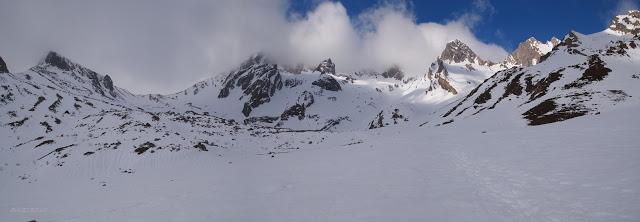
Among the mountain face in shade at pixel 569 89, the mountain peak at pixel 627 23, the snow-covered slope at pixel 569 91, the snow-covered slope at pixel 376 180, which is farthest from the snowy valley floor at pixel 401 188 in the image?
the mountain peak at pixel 627 23

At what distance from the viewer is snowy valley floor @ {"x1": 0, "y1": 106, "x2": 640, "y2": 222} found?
1289cm

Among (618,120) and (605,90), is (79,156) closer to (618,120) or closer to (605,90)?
(618,120)

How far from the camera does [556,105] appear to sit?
1890 inches

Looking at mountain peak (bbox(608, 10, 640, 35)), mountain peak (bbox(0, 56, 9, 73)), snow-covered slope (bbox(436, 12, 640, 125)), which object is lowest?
snow-covered slope (bbox(436, 12, 640, 125))

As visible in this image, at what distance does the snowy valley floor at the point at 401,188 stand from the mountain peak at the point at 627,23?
602 feet

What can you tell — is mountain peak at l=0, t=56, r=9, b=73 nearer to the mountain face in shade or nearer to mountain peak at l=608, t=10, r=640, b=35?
the mountain face in shade

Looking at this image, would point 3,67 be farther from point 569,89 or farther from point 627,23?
point 627,23

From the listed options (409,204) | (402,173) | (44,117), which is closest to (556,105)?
(402,173)

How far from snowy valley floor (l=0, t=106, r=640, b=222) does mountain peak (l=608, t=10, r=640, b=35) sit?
184 meters

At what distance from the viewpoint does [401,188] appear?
17484 millimetres

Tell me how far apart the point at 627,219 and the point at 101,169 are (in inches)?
1482

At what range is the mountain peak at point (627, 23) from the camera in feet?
581

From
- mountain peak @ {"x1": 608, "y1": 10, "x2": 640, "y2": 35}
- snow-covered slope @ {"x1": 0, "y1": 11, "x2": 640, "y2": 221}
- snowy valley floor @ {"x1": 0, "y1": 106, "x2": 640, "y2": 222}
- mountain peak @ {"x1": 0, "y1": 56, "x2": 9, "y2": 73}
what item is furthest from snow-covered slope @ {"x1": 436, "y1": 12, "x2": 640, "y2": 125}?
mountain peak @ {"x1": 0, "y1": 56, "x2": 9, "y2": 73}

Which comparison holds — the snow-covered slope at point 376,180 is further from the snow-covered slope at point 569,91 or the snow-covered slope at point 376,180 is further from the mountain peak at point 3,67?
the mountain peak at point 3,67
